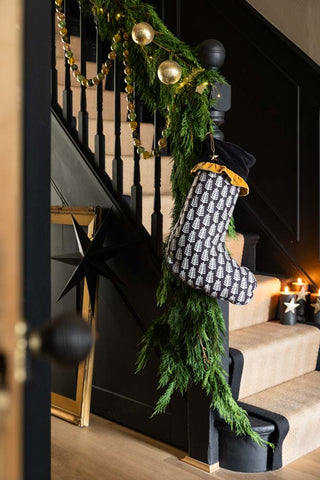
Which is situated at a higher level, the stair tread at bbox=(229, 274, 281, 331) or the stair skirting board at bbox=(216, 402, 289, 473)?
the stair tread at bbox=(229, 274, 281, 331)

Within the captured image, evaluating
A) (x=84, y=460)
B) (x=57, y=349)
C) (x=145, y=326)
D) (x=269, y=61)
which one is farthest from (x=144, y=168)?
(x=57, y=349)

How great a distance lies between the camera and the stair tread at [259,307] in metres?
2.89

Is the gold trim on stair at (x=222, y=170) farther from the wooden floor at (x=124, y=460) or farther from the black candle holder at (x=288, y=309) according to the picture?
the wooden floor at (x=124, y=460)

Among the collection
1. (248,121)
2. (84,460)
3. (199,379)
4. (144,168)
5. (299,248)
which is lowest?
(84,460)

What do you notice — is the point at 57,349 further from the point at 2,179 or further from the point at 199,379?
the point at 199,379

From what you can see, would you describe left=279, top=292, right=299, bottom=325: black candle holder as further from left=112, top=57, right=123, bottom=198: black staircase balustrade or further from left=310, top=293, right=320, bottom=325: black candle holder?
left=112, top=57, right=123, bottom=198: black staircase balustrade

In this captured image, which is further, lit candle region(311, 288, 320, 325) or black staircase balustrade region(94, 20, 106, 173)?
lit candle region(311, 288, 320, 325)

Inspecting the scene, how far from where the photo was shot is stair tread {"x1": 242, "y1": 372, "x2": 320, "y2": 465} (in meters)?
2.37

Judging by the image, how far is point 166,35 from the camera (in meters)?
2.36

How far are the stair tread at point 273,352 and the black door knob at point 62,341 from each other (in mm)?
2026

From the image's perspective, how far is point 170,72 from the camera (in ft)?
7.12

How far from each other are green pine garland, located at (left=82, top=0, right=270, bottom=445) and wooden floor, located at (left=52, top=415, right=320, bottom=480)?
0.22m

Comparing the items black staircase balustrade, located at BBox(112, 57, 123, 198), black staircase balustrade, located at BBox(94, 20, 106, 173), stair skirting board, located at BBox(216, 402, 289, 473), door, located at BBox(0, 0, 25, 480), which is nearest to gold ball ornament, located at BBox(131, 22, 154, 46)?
black staircase balustrade, located at BBox(112, 57, 123, 198)

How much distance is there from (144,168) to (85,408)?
1.41 metres
